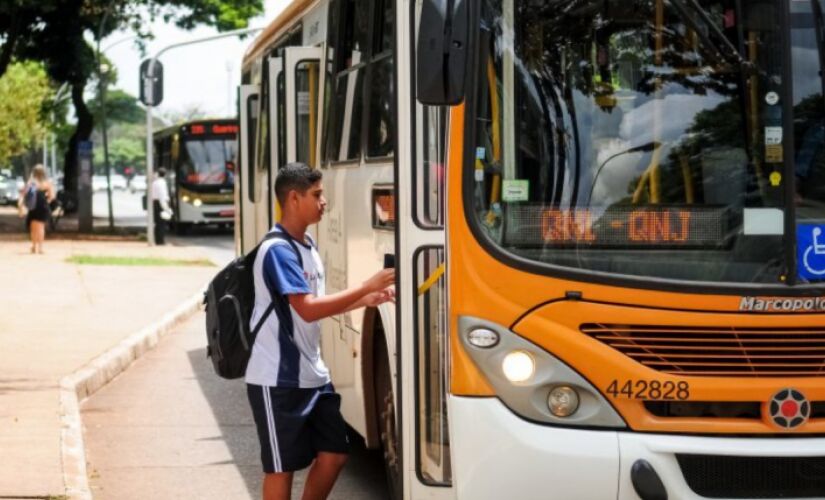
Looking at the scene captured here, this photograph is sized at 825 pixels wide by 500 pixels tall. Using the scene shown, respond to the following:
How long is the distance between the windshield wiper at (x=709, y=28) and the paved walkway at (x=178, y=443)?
354 centimetres

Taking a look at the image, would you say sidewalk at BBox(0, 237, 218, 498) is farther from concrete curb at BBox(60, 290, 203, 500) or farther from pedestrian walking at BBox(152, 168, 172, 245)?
pedestrian walking at BBox(152, 168, 172, 245)

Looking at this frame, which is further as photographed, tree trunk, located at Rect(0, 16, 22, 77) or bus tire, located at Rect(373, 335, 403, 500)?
tree trunk, located at Rect(0, 16, 22, 77)

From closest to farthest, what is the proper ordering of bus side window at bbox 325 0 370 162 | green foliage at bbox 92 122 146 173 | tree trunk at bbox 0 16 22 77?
bus side window at bbox 325 0 370 162 → tree trunk at bbox 0 16 22 77 → green foliage at bbox 92 122 146 173

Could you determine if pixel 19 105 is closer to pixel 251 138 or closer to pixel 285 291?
pixel 251 138

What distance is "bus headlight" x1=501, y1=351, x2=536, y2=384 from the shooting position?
19.1 ft

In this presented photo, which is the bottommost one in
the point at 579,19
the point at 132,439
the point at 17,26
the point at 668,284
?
the point at 132,439

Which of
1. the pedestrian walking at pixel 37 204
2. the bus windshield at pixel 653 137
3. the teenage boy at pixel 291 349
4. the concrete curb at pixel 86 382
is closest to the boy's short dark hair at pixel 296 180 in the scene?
the teenage boy at pixel 291 349

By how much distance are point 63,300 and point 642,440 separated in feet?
51.7

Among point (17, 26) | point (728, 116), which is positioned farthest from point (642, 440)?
point (17, 26)

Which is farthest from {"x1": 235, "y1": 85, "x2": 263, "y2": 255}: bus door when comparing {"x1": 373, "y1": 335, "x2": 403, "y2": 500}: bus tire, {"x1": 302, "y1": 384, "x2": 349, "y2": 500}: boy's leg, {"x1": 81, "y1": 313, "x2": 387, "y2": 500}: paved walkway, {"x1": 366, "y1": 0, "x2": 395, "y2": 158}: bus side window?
{"x1": 302, "y1": 384, "x2": 349, "y2": 500}: boy's leg

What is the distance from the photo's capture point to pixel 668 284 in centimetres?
584

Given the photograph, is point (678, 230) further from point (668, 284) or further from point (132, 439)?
point (132, 439)

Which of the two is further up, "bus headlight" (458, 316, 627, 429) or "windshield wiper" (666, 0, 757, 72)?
"windshield wiper" (666, 0, 757, 72)

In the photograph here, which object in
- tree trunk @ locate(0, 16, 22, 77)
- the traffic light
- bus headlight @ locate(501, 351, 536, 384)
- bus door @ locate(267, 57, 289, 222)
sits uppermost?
tree trunk @ locate(0, 16, 22, 77)
